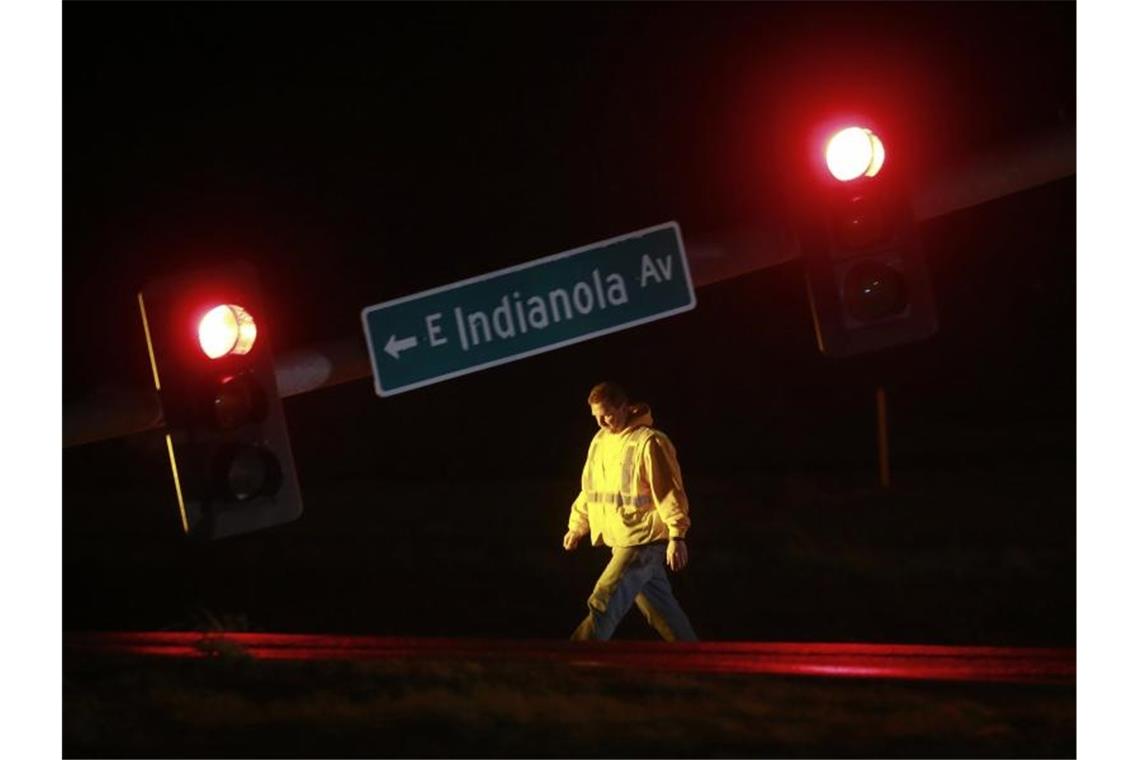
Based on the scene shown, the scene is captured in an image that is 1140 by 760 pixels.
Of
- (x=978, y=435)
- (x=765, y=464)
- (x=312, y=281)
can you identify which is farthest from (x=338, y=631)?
(x=312, y=281)

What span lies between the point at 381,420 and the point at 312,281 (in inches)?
291

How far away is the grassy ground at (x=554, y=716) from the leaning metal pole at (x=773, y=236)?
5.40ft

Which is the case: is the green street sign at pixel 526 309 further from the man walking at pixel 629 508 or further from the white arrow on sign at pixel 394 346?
the man walking at pixel 629 508

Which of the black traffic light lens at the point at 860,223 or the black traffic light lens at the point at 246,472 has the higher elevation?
the black traffic light lens at the point at 860,223

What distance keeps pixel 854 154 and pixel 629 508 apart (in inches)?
90.2

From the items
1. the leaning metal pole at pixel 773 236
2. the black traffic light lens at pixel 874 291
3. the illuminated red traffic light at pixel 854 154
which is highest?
the illuminated red traffic light at pixel 854 154

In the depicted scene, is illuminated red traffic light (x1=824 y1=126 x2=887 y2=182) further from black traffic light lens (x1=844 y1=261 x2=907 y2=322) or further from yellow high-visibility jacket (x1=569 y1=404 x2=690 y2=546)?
yellow high-visibility jacket (x1=569 y1=404 x2=690 y2=546)

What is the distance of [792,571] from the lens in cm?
1705

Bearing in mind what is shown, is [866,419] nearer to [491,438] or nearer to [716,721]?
[491,438]

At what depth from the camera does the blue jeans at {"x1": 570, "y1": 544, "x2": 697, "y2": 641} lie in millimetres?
9000

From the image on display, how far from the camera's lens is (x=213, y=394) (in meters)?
7.00

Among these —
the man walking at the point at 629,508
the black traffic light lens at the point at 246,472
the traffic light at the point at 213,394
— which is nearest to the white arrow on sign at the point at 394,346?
the traffic light at the point at 213,394

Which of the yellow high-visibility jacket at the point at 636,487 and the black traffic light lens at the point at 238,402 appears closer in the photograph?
the black traffic light lens at the point at 238,402

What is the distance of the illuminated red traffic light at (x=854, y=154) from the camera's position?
7461 millimetres
